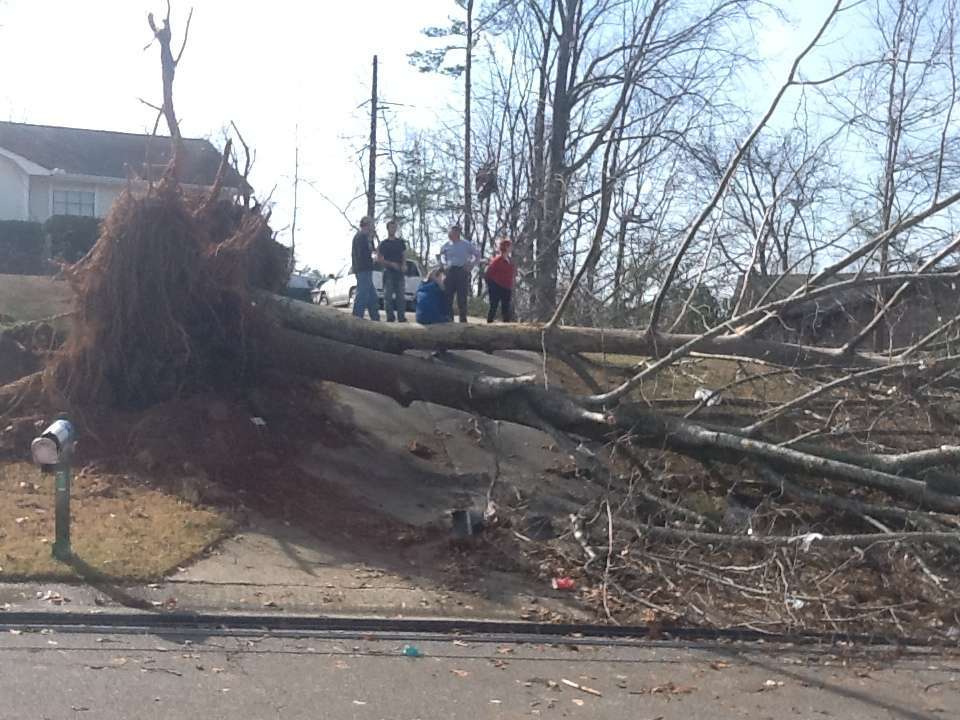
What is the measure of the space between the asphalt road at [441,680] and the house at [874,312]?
3.46 metres

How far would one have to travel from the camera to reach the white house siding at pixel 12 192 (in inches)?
1302

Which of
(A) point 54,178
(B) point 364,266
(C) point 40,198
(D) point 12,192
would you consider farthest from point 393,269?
(D) point 12,192

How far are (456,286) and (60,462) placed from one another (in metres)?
7.91

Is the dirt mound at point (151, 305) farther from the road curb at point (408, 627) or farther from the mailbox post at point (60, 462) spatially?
the road curb at point (408, 627)

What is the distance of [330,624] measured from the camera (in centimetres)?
708

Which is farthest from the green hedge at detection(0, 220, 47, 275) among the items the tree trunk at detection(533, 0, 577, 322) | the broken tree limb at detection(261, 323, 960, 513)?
the broken tree limb at detection(261, 323, 960, 513)

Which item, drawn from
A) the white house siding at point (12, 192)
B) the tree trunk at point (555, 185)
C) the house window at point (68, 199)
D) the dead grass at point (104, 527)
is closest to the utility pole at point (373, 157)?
the tree trunk at point (555, 185)

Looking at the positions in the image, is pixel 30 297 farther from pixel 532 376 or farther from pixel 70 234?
pixel 532 376

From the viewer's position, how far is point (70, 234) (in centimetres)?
2648

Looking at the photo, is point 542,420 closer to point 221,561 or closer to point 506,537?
point 506,537

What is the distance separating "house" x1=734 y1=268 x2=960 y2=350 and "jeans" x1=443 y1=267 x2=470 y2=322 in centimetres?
392

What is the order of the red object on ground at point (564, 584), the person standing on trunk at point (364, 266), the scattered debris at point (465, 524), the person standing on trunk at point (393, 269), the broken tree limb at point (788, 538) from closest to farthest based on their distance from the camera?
the broken tree limb at point (788, 538) → the red object on ground at point (564, 584) → the scattered debris at point (465, 524) → the person standing on trunk at point (364, 266) → the person standing on trunk at point (393, 269)

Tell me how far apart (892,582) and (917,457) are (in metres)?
0.96

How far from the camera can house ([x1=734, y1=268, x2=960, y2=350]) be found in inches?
387
